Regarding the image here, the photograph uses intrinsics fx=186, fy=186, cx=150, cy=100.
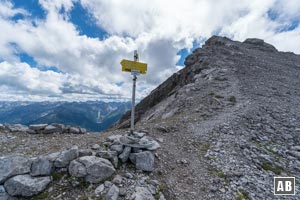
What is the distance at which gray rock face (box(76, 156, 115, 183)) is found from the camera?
24.8 feet

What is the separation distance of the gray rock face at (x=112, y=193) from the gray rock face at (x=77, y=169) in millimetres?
1276

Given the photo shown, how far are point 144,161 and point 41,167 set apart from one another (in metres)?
4.33

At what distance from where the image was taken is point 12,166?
752 centimetres

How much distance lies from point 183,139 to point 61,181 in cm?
809

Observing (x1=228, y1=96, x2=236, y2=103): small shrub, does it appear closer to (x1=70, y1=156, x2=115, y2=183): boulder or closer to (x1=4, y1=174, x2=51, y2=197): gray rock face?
(x1=70, y1=156, x2=115, y2=183): boulder

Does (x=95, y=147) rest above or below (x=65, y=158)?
above

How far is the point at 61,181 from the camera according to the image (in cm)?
742

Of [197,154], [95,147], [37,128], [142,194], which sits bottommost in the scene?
[142,194]

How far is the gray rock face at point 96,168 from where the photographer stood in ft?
24.8

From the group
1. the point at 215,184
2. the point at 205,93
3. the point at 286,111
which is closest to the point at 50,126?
the point at 215,184

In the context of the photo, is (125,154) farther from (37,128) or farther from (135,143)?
(37,128)

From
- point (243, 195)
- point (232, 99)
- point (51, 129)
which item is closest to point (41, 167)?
point (51, 129)

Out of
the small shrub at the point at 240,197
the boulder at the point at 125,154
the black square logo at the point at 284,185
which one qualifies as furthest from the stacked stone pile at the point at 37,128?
the black square logo at the point at 284,185

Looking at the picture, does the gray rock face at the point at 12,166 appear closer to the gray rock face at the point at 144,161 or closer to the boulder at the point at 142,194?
the boulder at the point at 142,194
